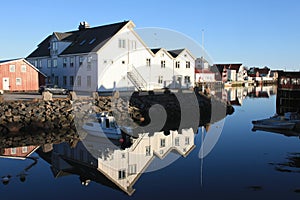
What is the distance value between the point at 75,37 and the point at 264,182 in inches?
1390

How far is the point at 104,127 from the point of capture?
20.9 meters

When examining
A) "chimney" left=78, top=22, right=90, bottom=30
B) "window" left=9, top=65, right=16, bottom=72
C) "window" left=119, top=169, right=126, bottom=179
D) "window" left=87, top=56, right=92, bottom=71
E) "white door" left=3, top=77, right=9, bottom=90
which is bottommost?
"window" left=119, top=169, right=126, bottom=179

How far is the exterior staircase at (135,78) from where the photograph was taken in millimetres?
37656

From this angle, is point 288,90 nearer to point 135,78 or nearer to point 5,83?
point 135,78

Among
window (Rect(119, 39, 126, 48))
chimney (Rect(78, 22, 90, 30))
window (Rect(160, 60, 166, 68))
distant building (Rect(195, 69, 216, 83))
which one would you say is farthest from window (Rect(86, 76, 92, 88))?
distant building (Rect(195, 69, 216, 83))

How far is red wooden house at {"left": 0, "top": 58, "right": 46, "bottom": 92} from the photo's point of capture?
115 ft

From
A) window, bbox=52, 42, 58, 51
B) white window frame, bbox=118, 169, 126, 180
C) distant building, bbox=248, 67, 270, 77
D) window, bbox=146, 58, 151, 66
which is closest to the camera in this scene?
white window frame, bbox=118, 169, 126, 180

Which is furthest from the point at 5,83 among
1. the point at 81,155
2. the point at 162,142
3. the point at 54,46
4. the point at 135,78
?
the point at 162,142

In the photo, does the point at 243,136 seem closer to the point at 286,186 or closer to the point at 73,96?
the point at 286,186

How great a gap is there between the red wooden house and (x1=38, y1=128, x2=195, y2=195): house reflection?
62.5ft

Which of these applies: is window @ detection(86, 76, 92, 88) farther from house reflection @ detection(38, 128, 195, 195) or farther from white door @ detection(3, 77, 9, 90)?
house reflection @ detection(38, 128, 195, 195)

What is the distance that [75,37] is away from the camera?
42438mm

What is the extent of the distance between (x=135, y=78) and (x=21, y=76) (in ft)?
42.8

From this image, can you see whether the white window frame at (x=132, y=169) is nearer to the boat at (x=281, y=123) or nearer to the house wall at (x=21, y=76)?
the boat at (x=281, y=123)
